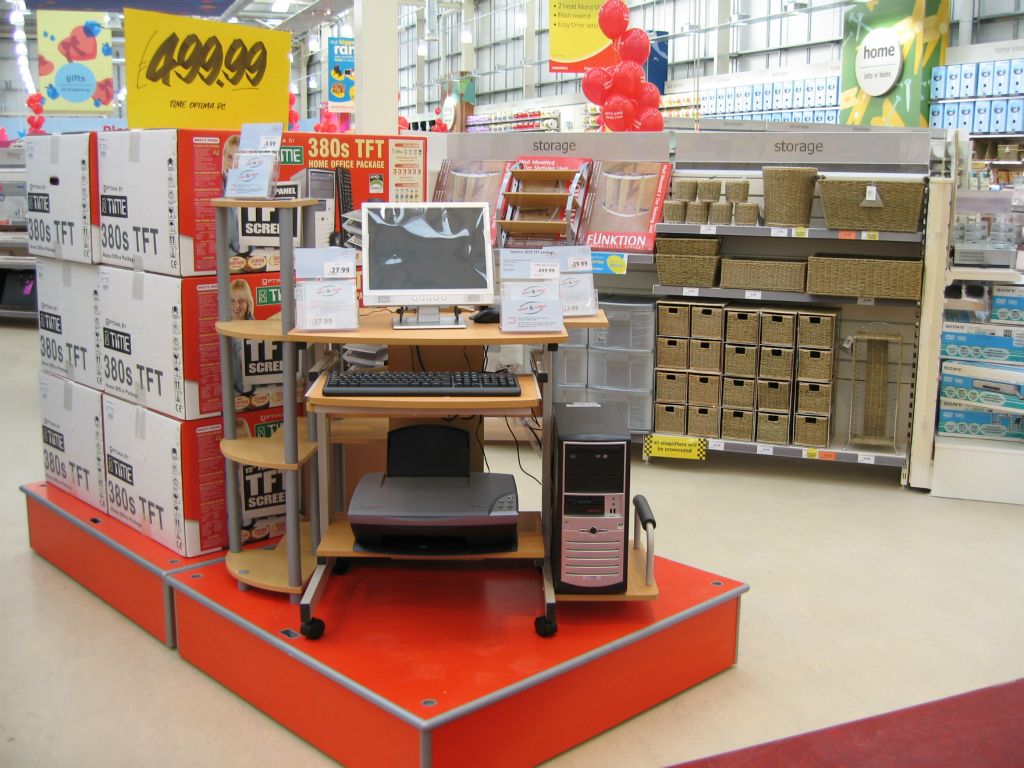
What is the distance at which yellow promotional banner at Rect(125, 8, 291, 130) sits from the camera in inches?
143

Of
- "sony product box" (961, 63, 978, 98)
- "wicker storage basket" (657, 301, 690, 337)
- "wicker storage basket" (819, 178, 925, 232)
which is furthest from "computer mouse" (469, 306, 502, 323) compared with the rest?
"sony product box" (961, 63, 978, 98)

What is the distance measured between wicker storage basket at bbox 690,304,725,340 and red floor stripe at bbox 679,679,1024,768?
282cm

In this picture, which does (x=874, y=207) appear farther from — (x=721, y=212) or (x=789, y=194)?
(x=721, y=212)

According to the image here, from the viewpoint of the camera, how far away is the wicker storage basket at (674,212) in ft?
17.7

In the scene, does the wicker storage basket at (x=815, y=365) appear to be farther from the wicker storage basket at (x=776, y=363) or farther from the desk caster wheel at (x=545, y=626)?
the desk caster wheel at (x=545, y=626)

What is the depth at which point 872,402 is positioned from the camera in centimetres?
519

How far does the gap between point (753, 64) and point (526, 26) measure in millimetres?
5490

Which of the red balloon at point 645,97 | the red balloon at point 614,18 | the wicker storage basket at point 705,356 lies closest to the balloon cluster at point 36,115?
the red balloon at point 614,18

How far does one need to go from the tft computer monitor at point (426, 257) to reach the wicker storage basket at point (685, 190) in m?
2.57

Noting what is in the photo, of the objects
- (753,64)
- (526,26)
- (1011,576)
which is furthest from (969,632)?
(526,26)

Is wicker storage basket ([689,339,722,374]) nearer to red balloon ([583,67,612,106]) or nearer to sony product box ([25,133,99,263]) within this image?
red balloon ([583,67,612,106])

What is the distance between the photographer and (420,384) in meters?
2.81

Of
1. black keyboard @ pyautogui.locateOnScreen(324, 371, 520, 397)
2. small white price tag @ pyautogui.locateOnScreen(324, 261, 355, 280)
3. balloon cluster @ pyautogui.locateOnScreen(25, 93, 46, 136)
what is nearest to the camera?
black keyboard @ pyautogui.locateOnScreen(324, 371, 520, 397)

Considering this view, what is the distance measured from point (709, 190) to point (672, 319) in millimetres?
726
